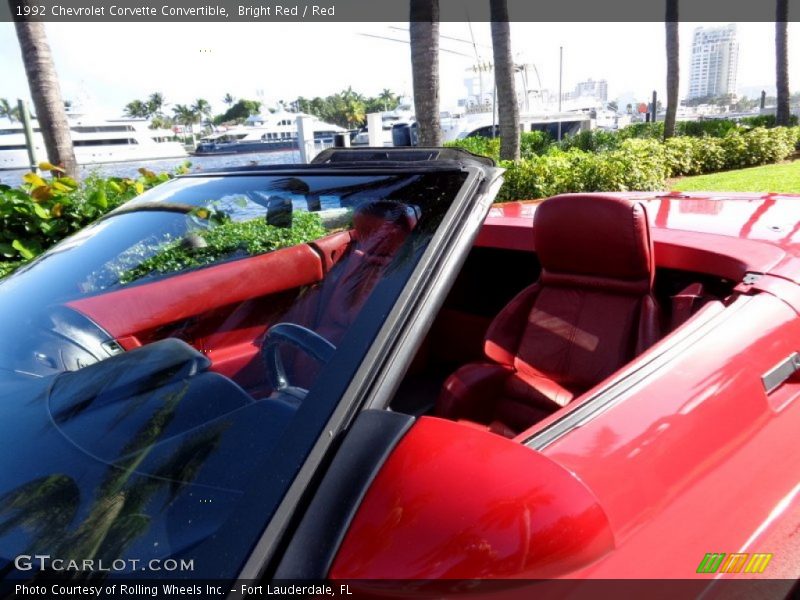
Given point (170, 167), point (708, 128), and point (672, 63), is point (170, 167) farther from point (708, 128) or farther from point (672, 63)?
point (708, 128)

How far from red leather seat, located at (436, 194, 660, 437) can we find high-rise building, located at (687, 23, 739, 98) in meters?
82.0

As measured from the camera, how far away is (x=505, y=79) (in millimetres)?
9547

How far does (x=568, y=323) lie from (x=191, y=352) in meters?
1.43

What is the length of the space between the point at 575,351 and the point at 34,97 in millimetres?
6430

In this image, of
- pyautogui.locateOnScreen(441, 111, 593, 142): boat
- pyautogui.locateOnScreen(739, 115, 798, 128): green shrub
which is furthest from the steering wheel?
pyautogui.locateOnScreen(441, 111, 593, 142): boat

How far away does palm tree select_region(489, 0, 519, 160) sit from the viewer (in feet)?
30.8

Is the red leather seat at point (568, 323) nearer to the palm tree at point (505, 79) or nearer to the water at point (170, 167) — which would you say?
the water at point (170, 167)

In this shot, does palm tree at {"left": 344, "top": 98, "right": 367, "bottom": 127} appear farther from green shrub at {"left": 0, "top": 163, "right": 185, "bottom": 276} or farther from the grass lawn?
green shrub at {"left": 0, "top": 163, "right": 185, "bottom": 276}

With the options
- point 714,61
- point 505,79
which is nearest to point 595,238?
point 505,79

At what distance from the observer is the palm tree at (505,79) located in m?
9.39

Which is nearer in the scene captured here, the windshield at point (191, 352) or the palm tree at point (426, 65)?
the windshield at point (191, 352)

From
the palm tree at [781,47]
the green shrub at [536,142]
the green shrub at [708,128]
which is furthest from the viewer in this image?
the green shrub at [536,142]

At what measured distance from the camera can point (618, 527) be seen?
1125 mm

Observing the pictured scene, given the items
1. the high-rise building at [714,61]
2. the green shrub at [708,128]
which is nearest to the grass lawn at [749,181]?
the green shrub at [708,128]
